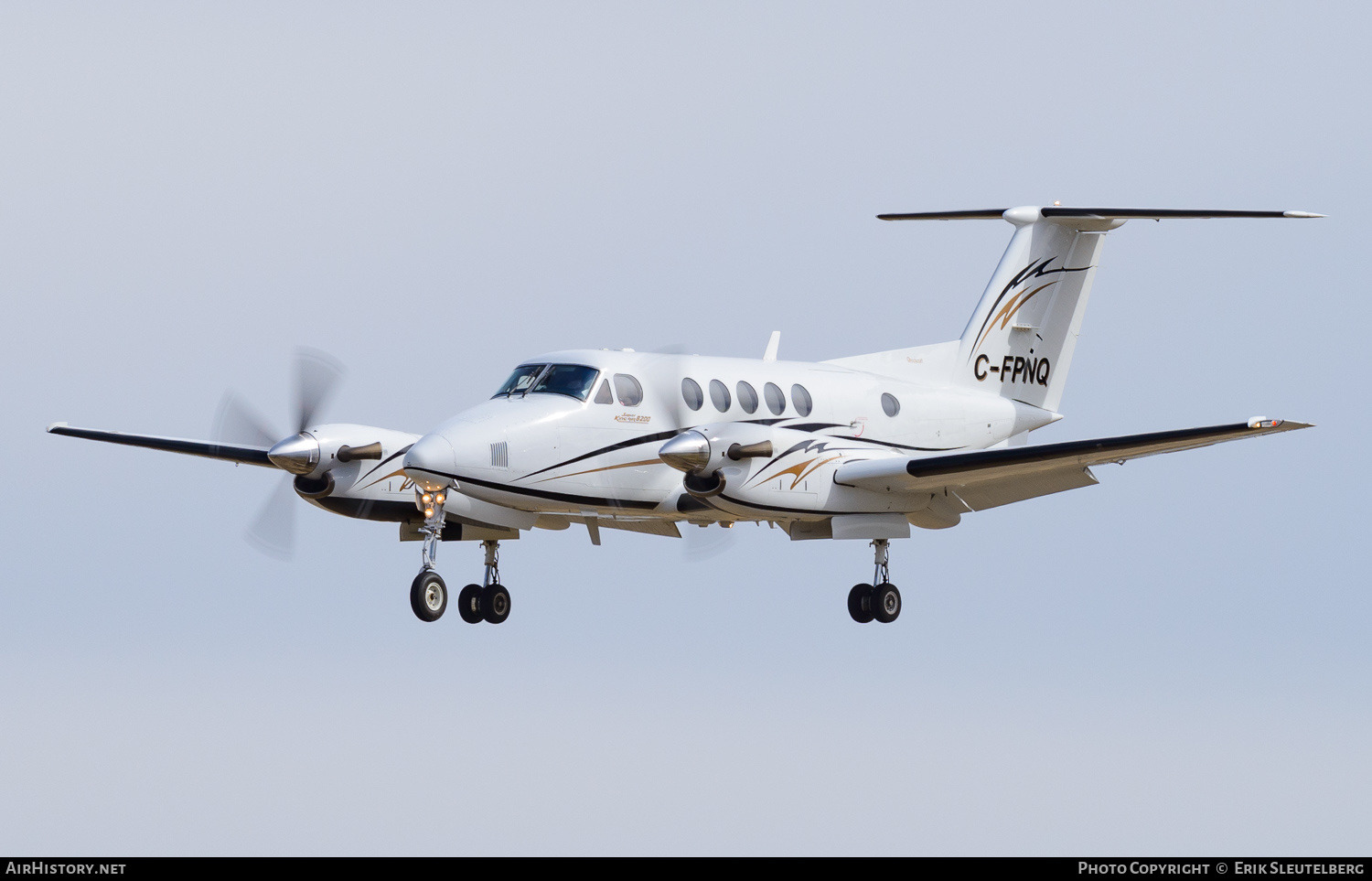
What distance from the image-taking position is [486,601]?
2009 centimetres

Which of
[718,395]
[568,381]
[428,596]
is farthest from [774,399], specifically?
[428,596]

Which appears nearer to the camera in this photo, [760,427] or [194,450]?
[760,427]

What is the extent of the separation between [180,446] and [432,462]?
5.24m

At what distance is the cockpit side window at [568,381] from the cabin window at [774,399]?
7.61 ft

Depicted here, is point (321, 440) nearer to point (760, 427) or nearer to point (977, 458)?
point (760, 427)

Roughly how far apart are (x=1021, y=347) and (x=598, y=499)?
758 cm

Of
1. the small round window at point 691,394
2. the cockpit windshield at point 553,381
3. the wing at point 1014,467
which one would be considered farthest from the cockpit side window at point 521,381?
the wing at point 1014,467

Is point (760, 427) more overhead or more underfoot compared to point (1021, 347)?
more underfoot

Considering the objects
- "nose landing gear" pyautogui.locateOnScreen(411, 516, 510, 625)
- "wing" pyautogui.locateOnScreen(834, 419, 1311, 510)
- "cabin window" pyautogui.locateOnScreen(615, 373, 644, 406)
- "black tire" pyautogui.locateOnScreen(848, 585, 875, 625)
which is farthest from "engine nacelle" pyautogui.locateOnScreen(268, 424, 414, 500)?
"black tire" pyautogui.locateOnScreen(848, 585, 875, 625)

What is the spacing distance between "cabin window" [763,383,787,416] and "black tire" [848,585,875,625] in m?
2.58

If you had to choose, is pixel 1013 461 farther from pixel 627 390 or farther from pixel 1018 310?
pixel 1018 310

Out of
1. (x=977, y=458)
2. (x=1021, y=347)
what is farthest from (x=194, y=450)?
(x=1021, y=347)

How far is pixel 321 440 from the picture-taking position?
63.6 feet

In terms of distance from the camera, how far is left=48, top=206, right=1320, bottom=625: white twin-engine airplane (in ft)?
58.7
